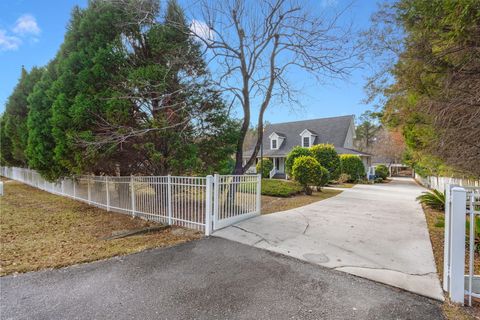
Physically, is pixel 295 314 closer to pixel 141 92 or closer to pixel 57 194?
pixel 141 92

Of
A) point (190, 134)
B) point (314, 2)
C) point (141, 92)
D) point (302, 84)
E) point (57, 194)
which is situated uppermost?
point (314, 2)

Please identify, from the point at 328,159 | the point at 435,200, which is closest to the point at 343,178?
the point at 328,159

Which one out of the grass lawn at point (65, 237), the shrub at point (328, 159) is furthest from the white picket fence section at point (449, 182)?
the shrub at point (328, 159)

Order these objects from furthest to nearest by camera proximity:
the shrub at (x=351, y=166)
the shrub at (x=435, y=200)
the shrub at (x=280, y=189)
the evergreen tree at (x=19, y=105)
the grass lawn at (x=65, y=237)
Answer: the shrub at (x=351, y=166), the evergreen tree at (x=19, y=105), the shrub at (x=280, y=189), the shrub at (x=435, y=200), the grass lawn at (x=65, y=237)

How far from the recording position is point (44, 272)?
374 cm

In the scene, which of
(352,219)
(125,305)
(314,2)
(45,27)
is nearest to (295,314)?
(125,305)

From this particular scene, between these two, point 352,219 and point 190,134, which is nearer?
point 352,219

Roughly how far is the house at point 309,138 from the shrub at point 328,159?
5.07 meters

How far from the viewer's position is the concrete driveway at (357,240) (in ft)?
11.8

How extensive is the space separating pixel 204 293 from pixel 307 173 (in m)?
9.71

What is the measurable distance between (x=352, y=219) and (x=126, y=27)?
8.64 m

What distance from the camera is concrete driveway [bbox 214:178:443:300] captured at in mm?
3585

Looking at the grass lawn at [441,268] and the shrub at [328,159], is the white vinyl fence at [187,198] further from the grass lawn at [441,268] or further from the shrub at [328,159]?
the shrub at [328,159]

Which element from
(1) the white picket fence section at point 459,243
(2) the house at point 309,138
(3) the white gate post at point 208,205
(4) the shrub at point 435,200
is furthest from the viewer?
(2) the house at point 309,138
